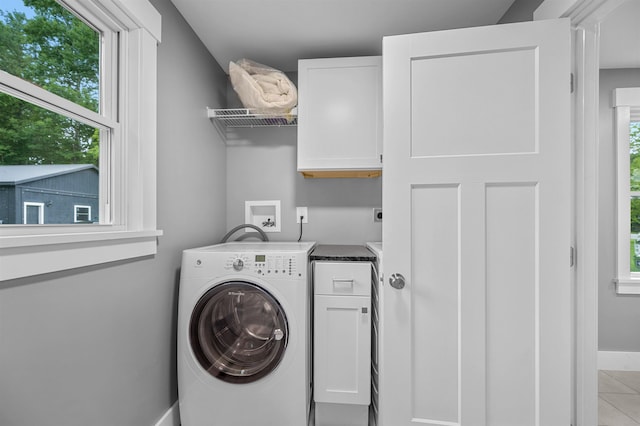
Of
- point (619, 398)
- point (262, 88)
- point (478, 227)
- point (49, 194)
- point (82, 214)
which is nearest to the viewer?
point (49, 194)

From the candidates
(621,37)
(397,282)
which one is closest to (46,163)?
(397,282)

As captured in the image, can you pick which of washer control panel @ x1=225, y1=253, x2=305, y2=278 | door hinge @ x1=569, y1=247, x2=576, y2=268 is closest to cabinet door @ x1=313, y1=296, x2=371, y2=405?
washer control panel @ x1=225, y1=253, x2=305, y2=278

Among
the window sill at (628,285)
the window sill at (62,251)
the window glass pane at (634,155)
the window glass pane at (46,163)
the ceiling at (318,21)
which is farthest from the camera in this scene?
the window glass pane at (634,155)

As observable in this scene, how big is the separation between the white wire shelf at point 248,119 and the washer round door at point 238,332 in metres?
1.17

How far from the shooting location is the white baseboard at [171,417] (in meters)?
1.53

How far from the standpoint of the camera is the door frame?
1252mm

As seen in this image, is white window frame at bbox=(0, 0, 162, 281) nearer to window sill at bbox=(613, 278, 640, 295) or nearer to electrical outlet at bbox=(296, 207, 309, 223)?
electrical outlet at bbox=(296, 207, 309, 223)

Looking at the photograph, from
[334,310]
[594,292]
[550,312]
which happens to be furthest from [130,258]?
[594,292]

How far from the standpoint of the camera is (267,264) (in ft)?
4.99

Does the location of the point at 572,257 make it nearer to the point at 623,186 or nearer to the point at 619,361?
the point at 623,186

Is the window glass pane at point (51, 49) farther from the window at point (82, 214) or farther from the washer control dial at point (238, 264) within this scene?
the washer control dial at point (238, 264)

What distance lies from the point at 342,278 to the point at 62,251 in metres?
1.22

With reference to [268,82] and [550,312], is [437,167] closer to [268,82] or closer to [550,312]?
[550,312]

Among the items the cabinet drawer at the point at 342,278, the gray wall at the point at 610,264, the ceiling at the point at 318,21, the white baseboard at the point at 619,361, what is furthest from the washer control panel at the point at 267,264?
the white baseboard at the point at 619,361
